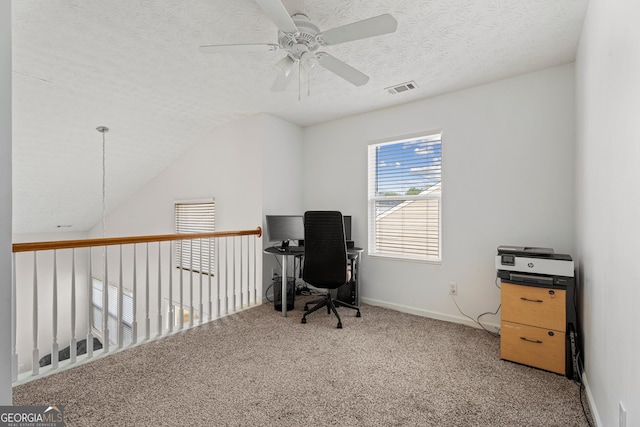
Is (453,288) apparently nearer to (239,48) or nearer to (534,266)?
Answer: (534,266)

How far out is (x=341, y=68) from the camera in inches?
80.5

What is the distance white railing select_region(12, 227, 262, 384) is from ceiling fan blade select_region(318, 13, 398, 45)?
2.08 metres

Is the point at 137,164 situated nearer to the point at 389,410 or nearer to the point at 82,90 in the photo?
the point at 82,90

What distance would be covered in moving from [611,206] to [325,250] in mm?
2110

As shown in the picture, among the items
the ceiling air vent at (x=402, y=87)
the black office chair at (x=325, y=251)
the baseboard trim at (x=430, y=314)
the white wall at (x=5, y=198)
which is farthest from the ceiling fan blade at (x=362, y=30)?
the baseboard trim at (x=430, y=314)

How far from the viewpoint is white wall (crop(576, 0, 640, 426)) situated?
113 centimetres

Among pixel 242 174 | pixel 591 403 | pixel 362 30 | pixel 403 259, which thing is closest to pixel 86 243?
pixel 242 174

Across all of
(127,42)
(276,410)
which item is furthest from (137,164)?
(276,410)

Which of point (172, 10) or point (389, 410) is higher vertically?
point (172, 10)

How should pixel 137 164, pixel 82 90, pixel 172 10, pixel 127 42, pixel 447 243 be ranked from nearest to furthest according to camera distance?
pixel 172 10
pixel 127 42
pixel 82 90
pixel 447 243
pixel 137 164

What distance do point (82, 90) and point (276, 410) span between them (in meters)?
3.31

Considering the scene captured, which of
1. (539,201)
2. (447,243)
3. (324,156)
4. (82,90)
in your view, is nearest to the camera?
(539,201)

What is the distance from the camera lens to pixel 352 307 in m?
3.23

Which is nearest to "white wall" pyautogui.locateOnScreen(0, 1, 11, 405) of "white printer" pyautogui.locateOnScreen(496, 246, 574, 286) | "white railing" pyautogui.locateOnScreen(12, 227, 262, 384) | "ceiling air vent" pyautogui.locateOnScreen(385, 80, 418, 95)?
"white railing" pyautogui.locateOnScreen(12, 227, 262, 384)
